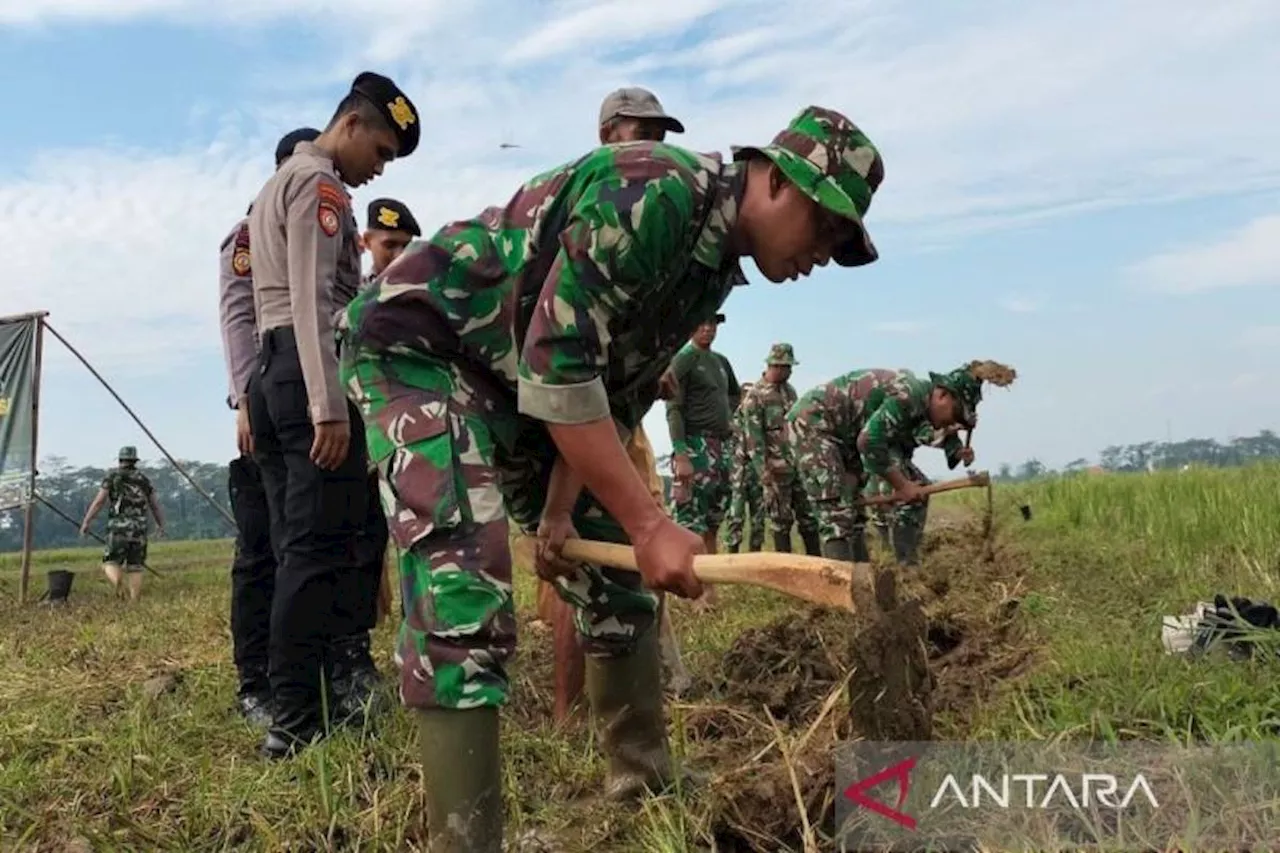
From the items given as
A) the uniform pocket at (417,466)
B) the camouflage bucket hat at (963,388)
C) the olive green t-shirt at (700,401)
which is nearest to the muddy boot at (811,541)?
the olive green t-shirt at (700,401)

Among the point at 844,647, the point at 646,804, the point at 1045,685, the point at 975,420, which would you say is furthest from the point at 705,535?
the point at 646,804

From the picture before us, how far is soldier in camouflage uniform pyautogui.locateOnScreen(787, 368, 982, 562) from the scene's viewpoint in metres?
6.48

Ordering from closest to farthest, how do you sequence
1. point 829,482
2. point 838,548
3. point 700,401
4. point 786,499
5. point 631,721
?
1. point 631,721
2. point 838,548
3. point 829,482
4. point 700,401
5. point 786,499

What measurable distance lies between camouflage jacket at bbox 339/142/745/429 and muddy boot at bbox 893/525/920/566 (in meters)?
5.25

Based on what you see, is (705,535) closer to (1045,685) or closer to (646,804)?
(1045,685)

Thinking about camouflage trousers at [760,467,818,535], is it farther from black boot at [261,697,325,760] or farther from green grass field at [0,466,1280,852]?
black boot at [261,697,325,760]

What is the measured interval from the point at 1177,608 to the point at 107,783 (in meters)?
3.25

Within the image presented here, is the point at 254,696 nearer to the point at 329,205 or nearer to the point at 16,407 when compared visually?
the point at 329,205

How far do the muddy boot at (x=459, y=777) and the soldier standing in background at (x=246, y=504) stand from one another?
5.05 ft

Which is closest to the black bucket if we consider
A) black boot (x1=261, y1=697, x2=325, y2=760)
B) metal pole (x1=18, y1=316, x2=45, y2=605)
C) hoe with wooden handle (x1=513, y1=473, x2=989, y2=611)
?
metal pole (x1=18, y1=316, x2=45, y2=605)

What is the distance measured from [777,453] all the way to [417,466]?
6.48m

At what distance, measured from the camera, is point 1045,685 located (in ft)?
9.00

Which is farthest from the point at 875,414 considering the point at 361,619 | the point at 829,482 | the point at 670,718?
the point at 361,619

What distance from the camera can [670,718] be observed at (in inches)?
128
